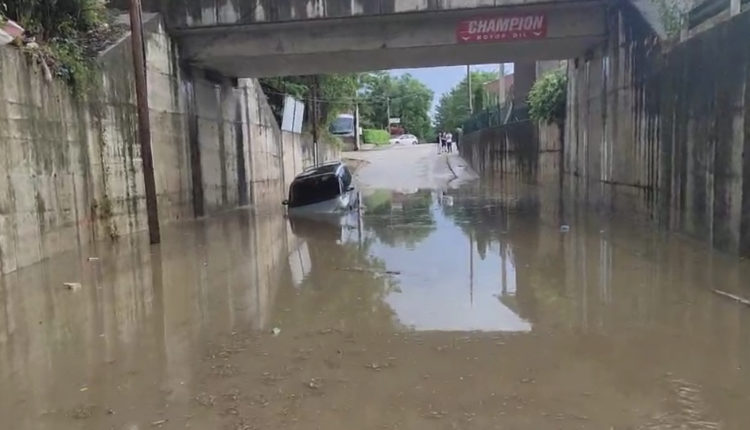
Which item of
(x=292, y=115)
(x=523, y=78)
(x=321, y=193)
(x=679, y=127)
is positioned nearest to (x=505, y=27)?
(x=679, y=127)

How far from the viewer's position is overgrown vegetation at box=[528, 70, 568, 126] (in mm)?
21312

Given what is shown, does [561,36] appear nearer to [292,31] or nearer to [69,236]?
[292,31]

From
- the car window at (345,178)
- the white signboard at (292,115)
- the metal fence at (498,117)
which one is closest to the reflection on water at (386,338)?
the car window at (345,178)

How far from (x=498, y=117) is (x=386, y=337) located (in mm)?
29825

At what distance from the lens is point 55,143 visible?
1066cm

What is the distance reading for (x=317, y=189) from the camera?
1811 cm

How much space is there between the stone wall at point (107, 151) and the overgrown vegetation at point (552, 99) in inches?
427

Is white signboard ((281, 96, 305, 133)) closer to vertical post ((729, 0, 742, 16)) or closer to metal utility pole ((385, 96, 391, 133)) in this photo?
vertical post ((729, 0, 742, 16))

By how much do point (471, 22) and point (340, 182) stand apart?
230 inches

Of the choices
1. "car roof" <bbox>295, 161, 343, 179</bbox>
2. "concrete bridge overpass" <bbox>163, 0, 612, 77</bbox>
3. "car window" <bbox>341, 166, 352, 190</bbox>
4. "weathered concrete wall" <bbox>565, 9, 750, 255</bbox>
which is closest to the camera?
"weathered concrete wall" <bbox>565, 9, 750, 255</bbox>

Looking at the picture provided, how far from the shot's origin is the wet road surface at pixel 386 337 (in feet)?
13.3

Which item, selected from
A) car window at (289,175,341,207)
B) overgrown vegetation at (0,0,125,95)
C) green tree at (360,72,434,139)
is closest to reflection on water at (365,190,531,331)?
car window at (289,175,341,207)

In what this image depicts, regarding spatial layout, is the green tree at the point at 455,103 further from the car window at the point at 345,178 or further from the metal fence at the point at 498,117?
the car window at the point at 345,178

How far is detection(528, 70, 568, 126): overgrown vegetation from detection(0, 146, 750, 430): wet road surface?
1094cm
